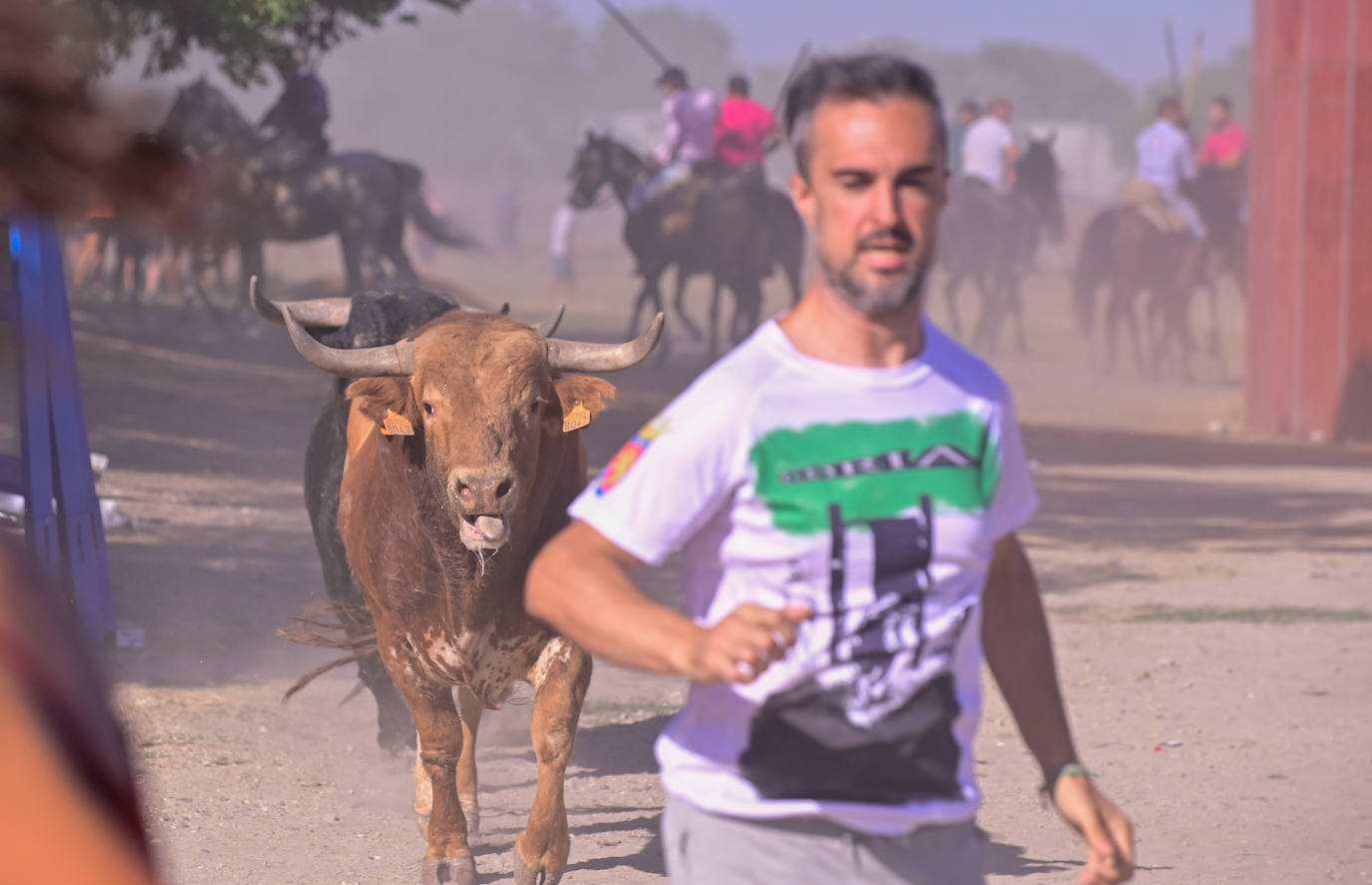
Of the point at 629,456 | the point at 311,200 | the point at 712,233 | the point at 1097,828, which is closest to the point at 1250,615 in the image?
the point at 1097,828

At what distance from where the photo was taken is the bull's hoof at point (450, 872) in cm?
516

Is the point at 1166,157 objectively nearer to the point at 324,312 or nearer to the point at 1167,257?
the point at 1167,257

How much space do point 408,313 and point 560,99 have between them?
12775 cm

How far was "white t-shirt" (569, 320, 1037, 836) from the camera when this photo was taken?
241 cm

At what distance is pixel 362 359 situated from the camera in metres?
5.55

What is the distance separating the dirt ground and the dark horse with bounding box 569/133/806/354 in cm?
650

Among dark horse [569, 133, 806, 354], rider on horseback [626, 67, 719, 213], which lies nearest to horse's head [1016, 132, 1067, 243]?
dark horse [569, 133, 806, 354]

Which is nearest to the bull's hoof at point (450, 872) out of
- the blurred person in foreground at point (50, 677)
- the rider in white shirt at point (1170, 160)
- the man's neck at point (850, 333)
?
the man's neck at point (850, 333)

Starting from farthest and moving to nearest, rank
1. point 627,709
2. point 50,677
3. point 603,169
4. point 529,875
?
point 603,169 → point 627,709 → point 529,875 → point 50,677

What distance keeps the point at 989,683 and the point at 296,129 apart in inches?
606

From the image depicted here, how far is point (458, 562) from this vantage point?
17.0ft

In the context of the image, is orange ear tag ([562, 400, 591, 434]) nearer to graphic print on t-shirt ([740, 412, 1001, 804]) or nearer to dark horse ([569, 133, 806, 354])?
graphic print on t-shirt ([740, 412, 1001, 804])

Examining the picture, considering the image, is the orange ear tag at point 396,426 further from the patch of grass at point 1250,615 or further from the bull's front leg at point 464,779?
the patch of grass at point 1250,615

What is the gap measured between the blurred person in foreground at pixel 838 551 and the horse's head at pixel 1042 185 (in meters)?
27.7
